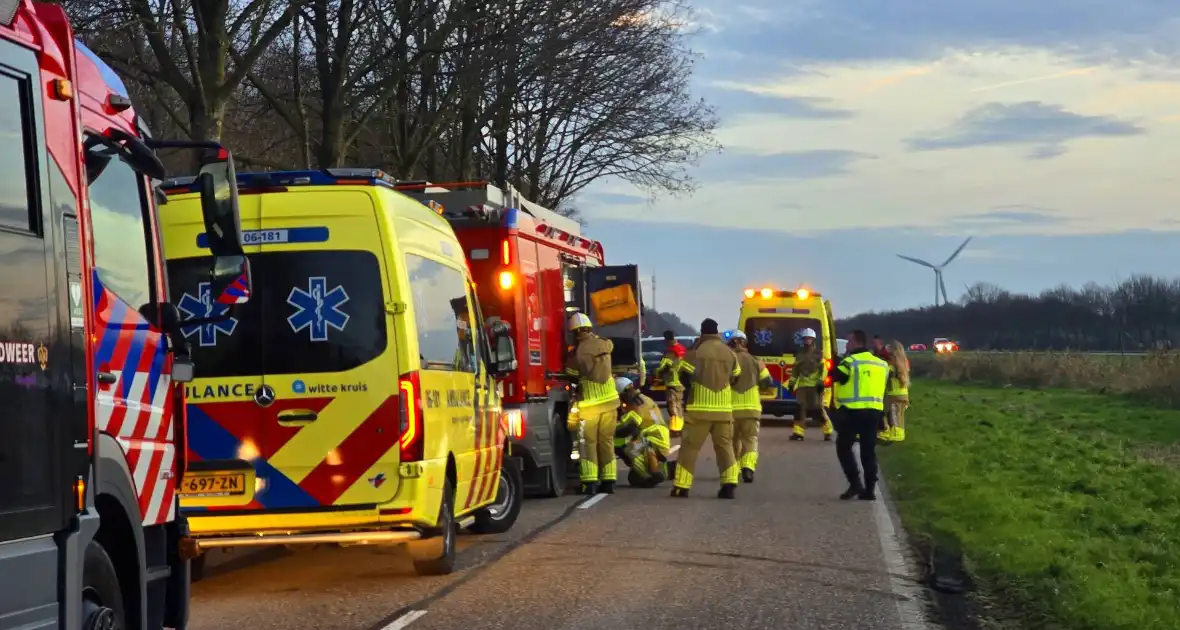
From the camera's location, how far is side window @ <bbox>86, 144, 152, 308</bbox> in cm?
605

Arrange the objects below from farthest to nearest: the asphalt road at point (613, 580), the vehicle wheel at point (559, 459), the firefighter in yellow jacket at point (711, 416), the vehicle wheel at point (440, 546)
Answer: the firefighter in yellow jacket at point (711, 416) → the vehicle wheel at point (559, 459) → the vehicle wheel at point (440, 546) → the asphalt road at point (613, 580)

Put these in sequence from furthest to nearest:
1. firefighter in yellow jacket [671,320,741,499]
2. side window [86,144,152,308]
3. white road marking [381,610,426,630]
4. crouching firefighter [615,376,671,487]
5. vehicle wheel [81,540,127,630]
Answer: crouching firefighter [615,376,671,487], firefighter in yellow jacket [671,320,741,499], white road marking [381,610,426,630], side window [86,144,152,308], vehicle wheel [81,540,127,630]

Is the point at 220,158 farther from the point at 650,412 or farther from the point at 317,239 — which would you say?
the point at 650,412

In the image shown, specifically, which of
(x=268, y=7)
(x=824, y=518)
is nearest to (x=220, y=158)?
(x=824, y=518)

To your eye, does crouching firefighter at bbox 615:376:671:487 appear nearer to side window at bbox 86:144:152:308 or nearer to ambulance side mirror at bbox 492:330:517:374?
ambulance side mirror at bbox 492:330:517:374

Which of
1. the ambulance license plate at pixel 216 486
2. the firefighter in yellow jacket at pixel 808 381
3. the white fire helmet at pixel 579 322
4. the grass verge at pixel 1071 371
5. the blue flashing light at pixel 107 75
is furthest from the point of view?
the grass verge at pixel 1071 371

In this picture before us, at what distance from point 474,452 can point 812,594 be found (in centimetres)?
283

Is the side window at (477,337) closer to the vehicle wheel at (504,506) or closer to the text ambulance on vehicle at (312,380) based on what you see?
the vehicle wheel at (504,506)

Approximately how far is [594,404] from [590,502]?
1240mm

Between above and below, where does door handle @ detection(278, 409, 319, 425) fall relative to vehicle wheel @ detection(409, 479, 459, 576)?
above

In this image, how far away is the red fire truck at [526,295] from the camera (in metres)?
15.4

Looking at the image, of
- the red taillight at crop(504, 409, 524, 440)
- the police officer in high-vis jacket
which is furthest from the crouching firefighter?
the red taillight at crop(504, 409, 524, 440)

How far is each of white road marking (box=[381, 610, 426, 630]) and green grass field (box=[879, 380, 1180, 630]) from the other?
3539 millimetres

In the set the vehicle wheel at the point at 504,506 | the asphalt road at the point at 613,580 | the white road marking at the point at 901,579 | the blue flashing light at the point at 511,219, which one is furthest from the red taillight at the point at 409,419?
the blue flashing light at the point at 511,219
